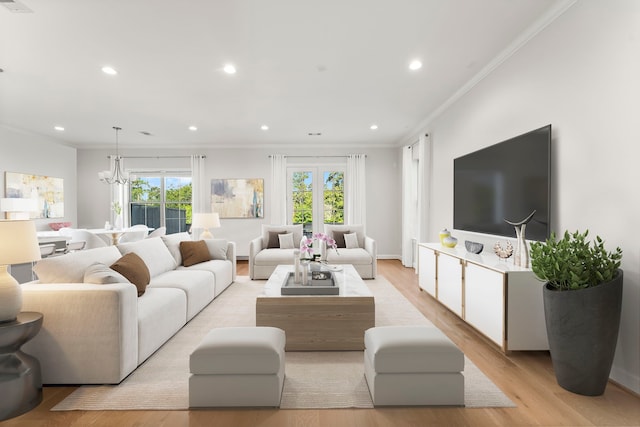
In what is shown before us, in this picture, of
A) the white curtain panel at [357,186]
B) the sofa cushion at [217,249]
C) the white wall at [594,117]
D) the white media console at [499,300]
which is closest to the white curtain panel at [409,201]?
the white curtain panel at [357,186]

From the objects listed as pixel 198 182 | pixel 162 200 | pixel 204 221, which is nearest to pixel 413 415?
pixel 204 221

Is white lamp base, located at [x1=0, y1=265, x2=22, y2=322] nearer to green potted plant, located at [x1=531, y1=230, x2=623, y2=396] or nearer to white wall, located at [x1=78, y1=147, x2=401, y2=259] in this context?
green potted plant, located at [x1=531, y1=230, x2=623, y2=396]

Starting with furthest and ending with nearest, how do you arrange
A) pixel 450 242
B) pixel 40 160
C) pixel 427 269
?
1. pixel 40 160
2. pixel 427 269
3. pixel 450 242

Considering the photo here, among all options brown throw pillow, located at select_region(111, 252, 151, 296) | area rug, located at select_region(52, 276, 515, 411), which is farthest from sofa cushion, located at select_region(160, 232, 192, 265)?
area rug, located at select_region(52, 276, 515, 411)

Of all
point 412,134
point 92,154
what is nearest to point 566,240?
point 412,134

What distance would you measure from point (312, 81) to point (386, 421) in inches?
137

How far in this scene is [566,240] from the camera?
212cm

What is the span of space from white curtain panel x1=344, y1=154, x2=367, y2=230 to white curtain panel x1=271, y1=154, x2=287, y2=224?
1490 mm

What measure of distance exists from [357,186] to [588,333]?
18.8ft

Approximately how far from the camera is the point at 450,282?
11.7ft

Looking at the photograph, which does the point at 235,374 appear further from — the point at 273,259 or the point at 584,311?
the point at 273,259

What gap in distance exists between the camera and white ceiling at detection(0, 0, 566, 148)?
260 cm

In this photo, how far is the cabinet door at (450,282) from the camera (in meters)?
3.37

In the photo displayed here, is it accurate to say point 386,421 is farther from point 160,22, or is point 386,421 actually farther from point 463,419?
point 160,22
